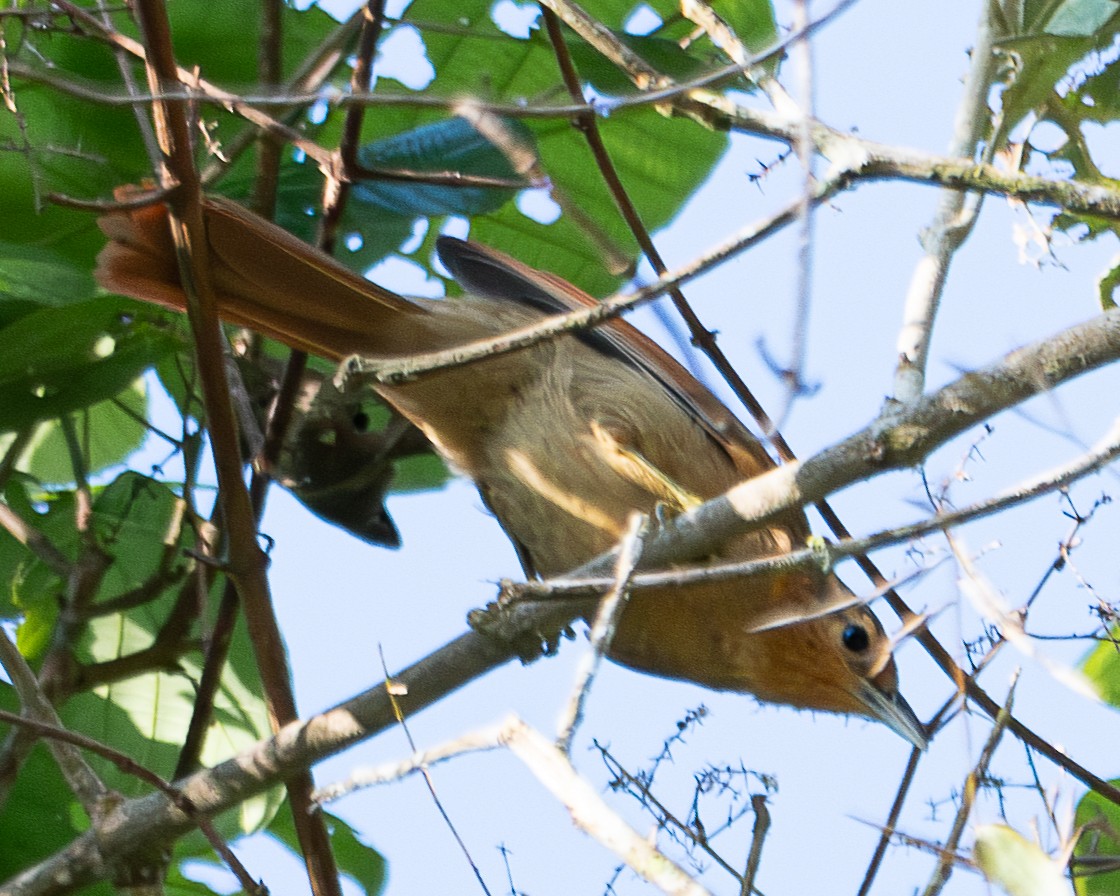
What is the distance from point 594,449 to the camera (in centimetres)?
357

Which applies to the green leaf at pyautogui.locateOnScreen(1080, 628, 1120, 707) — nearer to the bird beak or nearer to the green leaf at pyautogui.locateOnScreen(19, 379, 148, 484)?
the bird beak

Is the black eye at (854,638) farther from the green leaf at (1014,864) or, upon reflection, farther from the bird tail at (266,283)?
the green leaf at (1014,864)

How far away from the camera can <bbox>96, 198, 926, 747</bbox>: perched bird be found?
3.52 metres

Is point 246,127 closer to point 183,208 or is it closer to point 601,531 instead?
point 183,208

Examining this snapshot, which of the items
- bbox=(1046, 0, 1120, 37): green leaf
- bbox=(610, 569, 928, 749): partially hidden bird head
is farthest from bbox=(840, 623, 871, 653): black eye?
bbox=(1046, 0, 1120, 37): green leaf

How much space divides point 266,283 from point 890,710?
195 cm

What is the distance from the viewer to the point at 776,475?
222 cm

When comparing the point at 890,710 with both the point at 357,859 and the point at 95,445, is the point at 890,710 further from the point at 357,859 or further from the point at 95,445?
the point at 95,445

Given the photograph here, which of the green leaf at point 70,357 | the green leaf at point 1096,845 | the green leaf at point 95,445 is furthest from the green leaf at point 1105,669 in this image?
the green leaf at point 95,445

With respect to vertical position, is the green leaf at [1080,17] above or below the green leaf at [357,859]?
above

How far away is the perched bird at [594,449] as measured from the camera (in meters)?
3.52

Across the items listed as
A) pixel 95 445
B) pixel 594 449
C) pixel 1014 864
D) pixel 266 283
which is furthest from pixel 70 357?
pixel 1014 864

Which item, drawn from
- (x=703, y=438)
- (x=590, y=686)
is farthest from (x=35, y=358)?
(x=590, y=686)

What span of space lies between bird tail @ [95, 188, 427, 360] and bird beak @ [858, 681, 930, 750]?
1.51m
